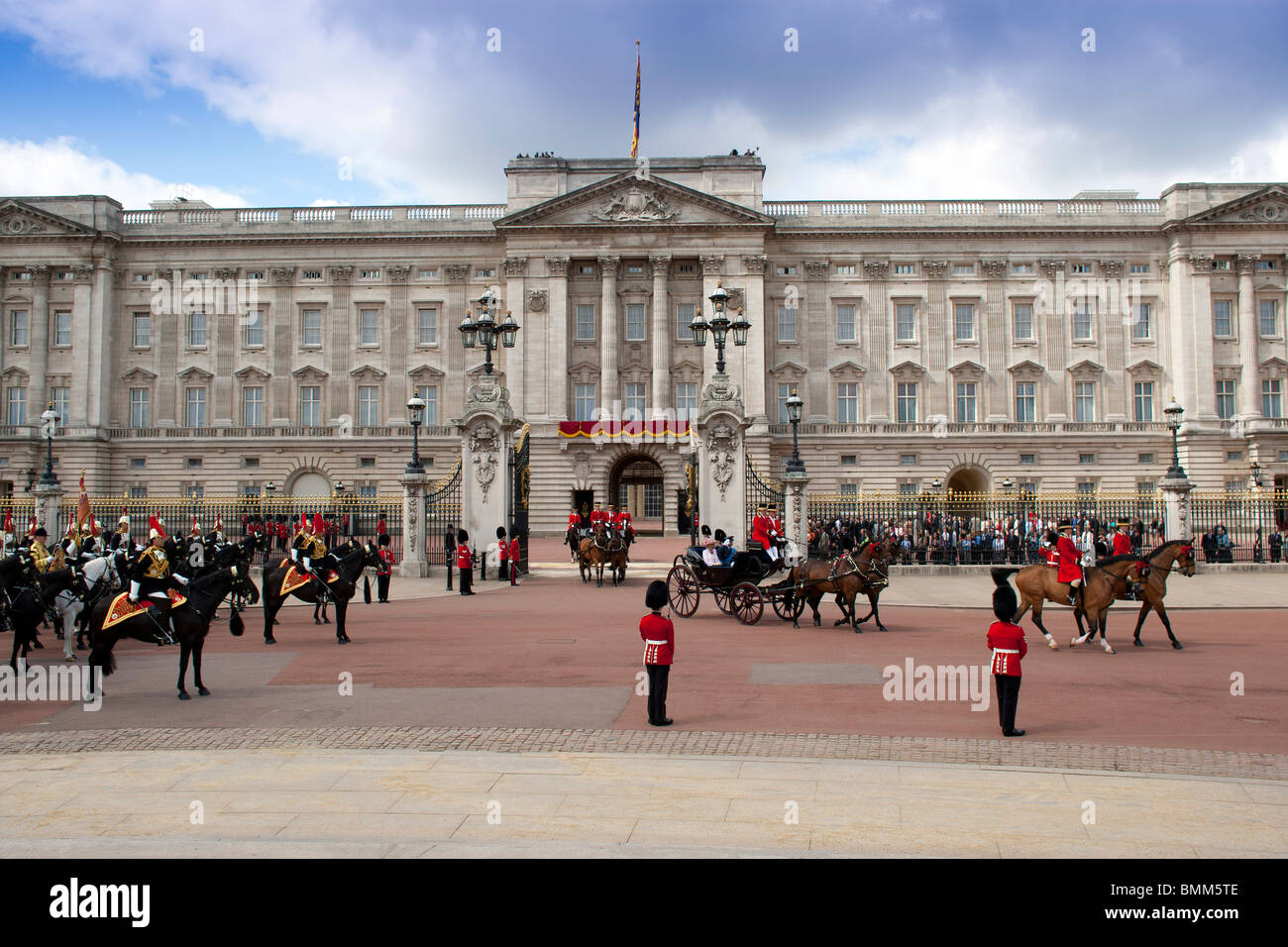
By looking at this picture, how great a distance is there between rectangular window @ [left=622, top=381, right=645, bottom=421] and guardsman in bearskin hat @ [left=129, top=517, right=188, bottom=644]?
45619 millimetres

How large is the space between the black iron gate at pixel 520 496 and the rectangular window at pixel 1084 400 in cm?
4044

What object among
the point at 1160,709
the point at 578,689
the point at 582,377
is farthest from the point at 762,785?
the point at 582,377

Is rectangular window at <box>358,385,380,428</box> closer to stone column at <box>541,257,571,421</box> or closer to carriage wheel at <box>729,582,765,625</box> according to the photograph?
stone column at <box>541,257,571,421</box>

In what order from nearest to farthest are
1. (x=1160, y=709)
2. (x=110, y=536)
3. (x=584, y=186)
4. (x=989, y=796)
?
(x=989, y=796), (x=1160, y=709), (x=110, y=536), (x=584, y=186)

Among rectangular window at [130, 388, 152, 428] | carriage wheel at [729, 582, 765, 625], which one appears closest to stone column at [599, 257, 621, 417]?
rectangular window at [130, 388, 152, 428]

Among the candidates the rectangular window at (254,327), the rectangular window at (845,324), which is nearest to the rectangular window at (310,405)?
the rectangular window at (254,327)

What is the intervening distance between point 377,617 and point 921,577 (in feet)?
52.9

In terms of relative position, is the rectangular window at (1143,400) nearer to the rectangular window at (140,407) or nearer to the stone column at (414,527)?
the stone column at (414,527)

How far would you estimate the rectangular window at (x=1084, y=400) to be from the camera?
5738 cm

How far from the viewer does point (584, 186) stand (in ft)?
184

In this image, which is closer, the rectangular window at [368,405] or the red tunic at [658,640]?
the red tunic at [658,640]

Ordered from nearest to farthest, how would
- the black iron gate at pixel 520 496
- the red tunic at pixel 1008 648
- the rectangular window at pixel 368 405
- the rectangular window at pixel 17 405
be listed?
the red tunic at pixel 1008 648 → the black iron gate at pixel 520 496 → the rectangular window at pixel 17 405 → the rectangular window at pixel 368 405

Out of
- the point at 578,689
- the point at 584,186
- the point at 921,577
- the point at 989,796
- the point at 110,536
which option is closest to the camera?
the point at 989,796

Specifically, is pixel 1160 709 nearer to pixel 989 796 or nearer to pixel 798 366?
pixel 989 796
